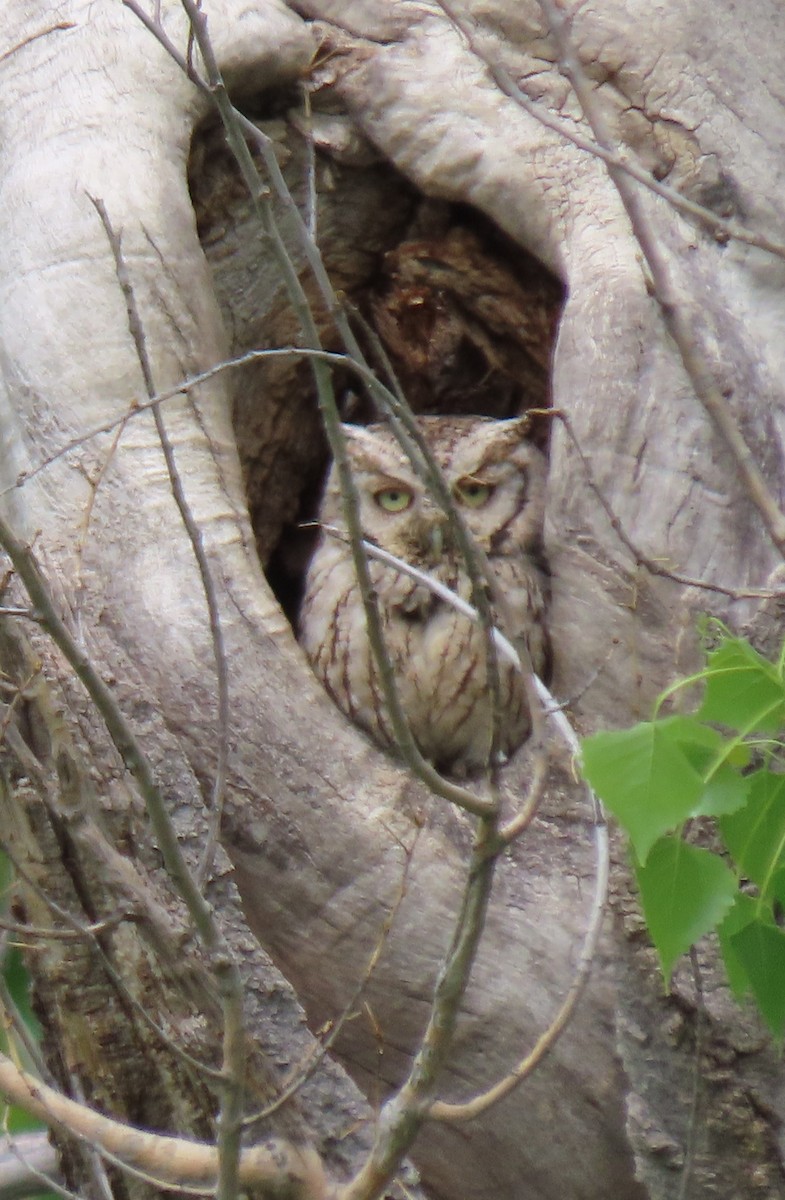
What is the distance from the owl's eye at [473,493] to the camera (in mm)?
2691

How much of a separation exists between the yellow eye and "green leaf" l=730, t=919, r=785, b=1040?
1.40 meters

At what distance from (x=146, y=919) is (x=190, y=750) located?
0.53 m

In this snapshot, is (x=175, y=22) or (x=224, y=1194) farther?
(x=175, y=22)

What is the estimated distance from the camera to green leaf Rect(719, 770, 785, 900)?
4.50 ft

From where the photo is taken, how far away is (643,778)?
45.5 inches

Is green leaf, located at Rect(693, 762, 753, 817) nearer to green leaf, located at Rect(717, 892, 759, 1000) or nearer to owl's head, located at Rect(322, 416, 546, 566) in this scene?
green leaf, located at Rect(717, 892, 759, 1000)

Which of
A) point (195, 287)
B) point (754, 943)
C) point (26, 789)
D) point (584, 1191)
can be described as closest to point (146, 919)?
point (26, 789)

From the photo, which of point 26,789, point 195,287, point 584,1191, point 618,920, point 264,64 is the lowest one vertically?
point 584,1191

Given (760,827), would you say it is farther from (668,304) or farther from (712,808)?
(668,304)

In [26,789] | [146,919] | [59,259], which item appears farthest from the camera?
[59,259]

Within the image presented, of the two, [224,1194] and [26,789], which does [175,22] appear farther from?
[224,1194]

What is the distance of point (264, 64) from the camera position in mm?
2688

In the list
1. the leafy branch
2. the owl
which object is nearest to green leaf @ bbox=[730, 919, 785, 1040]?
the leafy branch

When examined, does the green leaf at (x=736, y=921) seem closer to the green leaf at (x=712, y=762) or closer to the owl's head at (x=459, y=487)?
the green leaf at (x=712, y=762)
